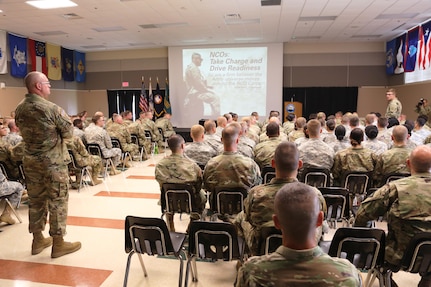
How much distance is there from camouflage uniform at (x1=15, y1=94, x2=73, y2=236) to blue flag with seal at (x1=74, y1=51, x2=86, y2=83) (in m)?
12.2

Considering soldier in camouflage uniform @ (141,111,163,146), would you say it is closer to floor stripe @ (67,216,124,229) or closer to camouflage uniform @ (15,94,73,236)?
floor stripe @ (67,216,124,229)

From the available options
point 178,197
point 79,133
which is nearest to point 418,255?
point 178,197

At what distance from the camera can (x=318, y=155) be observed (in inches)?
159

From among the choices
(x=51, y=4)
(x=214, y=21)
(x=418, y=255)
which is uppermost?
(x=214, y=21)

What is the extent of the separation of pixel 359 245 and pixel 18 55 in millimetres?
12147

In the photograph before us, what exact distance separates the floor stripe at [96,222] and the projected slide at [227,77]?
9.09m

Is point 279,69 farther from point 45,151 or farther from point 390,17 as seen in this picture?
point 45,151

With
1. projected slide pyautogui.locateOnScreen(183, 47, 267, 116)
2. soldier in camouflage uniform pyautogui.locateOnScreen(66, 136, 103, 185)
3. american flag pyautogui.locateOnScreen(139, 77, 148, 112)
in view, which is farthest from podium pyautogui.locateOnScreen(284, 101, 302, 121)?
soldier in camouflage uniform pyautogui.locateOnScreen(66, 136, 103, 185)

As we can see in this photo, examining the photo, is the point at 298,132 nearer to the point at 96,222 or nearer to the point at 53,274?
the point at 96,222

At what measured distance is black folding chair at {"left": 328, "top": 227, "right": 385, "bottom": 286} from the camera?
2086 mm

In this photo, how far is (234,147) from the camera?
3295 millimetres

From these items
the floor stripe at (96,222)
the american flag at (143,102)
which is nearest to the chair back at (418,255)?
the floor stripe at (96,222)

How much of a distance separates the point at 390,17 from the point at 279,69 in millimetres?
4438

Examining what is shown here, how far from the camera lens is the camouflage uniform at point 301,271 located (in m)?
1.08
